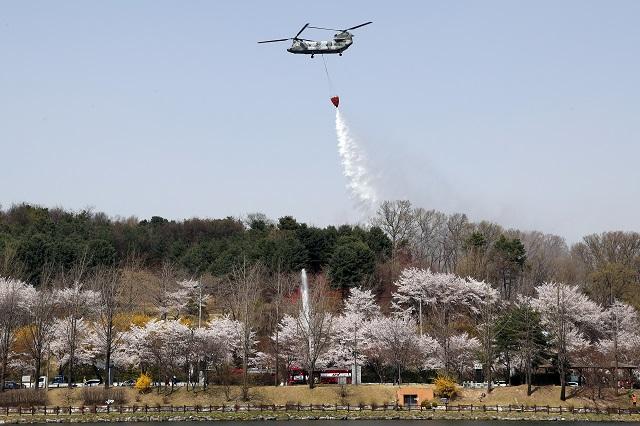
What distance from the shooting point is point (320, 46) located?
60.6 m

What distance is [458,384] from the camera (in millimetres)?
69500

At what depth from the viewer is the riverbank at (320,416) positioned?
187 feet

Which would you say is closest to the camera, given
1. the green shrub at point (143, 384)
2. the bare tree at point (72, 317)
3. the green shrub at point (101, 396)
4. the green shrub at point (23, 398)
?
the green shrub at point (23, 398)

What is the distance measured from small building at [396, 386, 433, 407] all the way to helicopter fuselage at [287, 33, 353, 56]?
81.2ft

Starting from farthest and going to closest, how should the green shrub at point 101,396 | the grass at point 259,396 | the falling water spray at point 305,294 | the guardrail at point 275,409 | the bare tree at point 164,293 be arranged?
the bare tree at point 164,293
the falling water spray at point 305,294
the grass at point 259,396
the green shrub at point 101,396
the guardrail at point 275,409

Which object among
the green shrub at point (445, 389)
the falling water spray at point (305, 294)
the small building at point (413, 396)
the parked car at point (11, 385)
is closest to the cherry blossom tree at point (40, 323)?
the parked car at point (11, 385)

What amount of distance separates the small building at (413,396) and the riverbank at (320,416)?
11.5 ft

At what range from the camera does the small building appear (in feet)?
206

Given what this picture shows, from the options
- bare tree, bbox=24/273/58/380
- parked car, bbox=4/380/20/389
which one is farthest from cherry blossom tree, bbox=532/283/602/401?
parked car, bbox=4/380/20/389

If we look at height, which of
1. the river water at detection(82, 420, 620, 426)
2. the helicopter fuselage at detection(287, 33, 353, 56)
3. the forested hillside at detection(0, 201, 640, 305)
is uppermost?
the helicopter fuselage at detection(287, 33, 353, 56)

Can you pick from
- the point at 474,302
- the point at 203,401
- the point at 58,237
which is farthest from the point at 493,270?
the point at 58,237

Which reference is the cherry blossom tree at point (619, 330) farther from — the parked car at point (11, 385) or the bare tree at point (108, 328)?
the parked car at point (11, 385)

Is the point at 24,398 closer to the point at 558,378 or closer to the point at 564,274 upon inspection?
the point at 558,378

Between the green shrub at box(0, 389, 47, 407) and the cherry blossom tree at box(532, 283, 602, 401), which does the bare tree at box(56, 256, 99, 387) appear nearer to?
the green shrub at box(0, 389, 47, 407)
